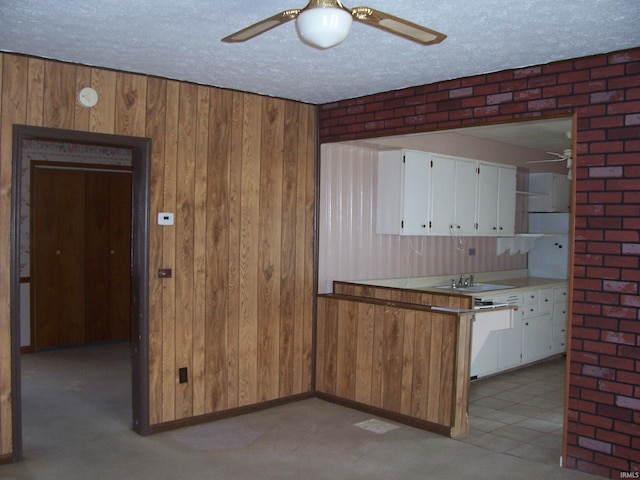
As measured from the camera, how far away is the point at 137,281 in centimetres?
411

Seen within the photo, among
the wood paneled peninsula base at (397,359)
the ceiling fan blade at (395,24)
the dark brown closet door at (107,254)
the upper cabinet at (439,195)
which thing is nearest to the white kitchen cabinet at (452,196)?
the upper cabinet at (439,195)

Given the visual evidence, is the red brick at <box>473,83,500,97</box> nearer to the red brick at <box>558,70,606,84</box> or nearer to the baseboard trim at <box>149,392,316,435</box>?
the red brick at <box>558,70,606,84</box>

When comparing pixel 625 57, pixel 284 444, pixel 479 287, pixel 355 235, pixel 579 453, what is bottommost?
pixel 284 444

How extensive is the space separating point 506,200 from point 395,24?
15.2 feet

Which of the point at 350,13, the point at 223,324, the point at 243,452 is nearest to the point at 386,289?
the point at 223,324

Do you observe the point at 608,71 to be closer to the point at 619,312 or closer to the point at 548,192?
the point at 619,312

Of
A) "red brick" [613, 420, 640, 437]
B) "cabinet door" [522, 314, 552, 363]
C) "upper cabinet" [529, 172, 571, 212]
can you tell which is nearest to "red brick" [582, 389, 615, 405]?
"red brick" [613, 420, 640, 437]

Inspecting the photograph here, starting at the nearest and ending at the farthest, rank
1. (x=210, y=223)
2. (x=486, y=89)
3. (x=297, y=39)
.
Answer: (x=297, y=39) < (x=486, y=89) < (x=210, y=223)

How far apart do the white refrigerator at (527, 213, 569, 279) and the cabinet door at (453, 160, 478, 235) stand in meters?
1.52

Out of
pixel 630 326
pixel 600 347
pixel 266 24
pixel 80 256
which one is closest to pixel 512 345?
pixel 600 347

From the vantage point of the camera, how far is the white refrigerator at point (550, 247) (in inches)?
284

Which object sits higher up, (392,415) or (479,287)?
(479,287)

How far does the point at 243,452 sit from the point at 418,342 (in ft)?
4.79

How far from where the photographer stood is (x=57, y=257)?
6.85m
